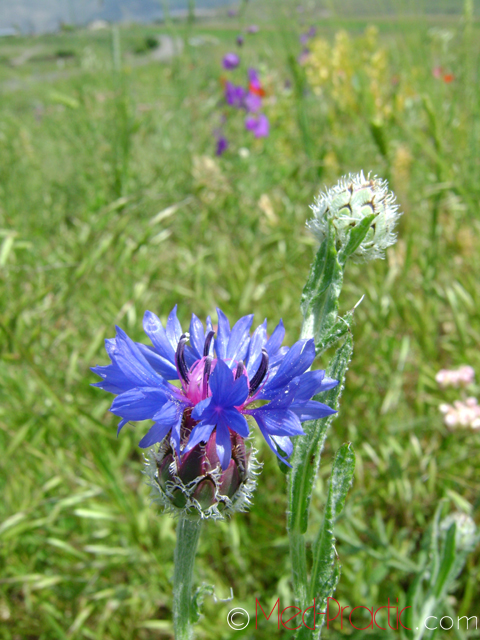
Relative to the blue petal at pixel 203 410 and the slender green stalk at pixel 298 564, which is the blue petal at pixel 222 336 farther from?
the slender green stalk at pixel 298 564

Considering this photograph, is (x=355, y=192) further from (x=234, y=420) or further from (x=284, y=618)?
(x=284, y=618)

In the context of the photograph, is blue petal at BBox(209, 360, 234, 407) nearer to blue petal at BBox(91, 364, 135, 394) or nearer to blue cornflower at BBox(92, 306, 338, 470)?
blue cornflower at BBox(92, 306, 338, 470)

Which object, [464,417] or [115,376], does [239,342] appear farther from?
[464,417]

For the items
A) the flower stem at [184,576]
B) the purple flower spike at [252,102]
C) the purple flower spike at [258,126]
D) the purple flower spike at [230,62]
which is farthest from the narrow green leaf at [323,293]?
the purple flower spike at [230,62]

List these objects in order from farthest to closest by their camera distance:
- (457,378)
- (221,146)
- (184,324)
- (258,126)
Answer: (258,126) < (221,146) < (184,324) < (457,378)

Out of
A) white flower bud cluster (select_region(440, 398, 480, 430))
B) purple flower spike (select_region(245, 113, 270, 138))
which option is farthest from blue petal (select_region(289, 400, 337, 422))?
purple flower spike (select_region(245, 113, 270, 138))

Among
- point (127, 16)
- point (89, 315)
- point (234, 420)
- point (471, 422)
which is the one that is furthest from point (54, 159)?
point (234, 420)

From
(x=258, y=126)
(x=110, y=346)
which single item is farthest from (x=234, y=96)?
(x=110, y=346)
